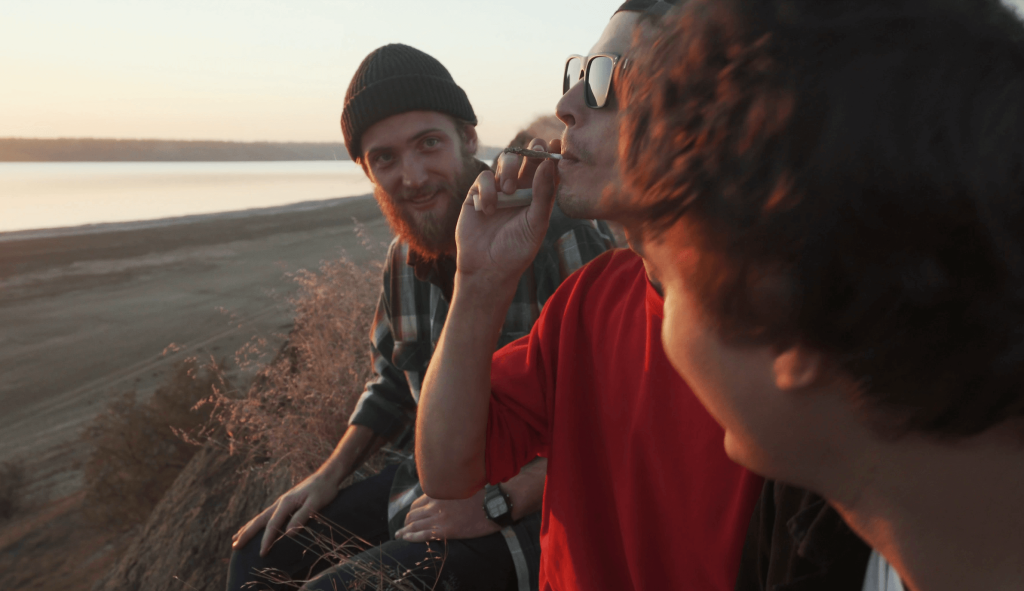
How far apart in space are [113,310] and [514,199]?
1253 cm

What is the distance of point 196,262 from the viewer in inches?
631

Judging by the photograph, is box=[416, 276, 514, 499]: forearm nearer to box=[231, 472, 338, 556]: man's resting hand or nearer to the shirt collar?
the shirt collar

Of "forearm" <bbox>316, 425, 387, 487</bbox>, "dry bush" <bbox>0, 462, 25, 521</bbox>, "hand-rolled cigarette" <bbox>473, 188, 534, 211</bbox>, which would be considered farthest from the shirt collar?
"dry bush" <bbox>0, 462, 25, 521</bbox>

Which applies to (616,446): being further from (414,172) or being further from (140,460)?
(140,460)

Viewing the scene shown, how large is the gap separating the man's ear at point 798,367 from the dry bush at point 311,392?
361cm

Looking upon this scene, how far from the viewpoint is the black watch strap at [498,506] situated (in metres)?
1.97

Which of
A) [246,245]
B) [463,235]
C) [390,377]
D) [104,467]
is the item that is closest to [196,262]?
[246,245]

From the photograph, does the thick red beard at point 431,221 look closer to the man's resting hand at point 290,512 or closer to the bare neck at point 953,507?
the man's resting hand at point 290,512

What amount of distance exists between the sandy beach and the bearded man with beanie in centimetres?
445

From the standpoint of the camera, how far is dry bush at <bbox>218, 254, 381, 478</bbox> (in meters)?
3.96

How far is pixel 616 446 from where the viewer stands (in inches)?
51.1

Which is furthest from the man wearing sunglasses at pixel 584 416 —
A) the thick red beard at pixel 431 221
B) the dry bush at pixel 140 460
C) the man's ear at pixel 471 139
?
the dry bush at pixel 140 460

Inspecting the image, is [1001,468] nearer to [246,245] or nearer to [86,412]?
[86,412]

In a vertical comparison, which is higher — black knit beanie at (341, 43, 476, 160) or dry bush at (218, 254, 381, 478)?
black knit beanie at (341, 43, 476, 160)
